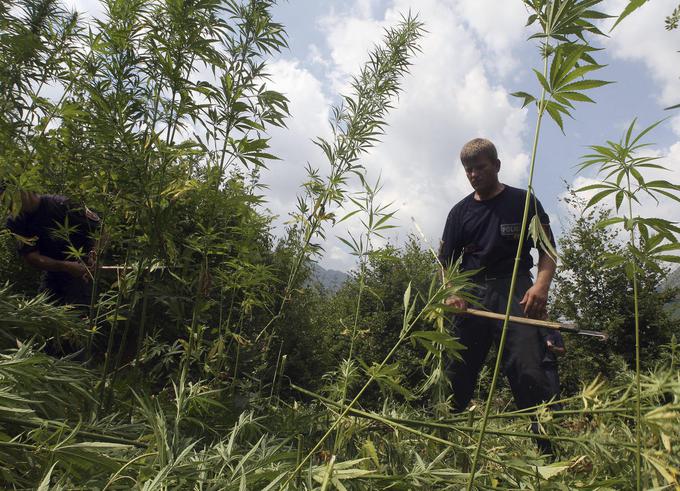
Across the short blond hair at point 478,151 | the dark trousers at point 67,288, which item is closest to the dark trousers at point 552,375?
the short blond hair at point 478,151

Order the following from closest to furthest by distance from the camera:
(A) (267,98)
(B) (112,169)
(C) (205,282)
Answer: (B) (112,169) < (C) (205,282) < (A) (267,98)

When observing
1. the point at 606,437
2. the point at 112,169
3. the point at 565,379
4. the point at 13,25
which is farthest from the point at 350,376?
the point at 565,379

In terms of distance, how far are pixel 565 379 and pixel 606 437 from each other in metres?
12.9

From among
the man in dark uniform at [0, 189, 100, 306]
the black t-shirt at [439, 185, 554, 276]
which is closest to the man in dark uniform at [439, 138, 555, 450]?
the black t-shirt at [439, 185, 554, 276]

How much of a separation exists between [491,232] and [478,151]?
54 cm

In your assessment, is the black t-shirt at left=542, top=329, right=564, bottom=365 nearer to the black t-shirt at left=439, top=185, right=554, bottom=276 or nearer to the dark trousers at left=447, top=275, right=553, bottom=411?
the dark trousers at left=447, top=275, right=553, bottom=411

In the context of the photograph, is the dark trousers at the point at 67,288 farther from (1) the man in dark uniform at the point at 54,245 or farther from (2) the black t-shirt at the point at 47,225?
(2) the black t-shirt at the point at 47,225

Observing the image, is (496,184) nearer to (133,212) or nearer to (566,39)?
(133,212)

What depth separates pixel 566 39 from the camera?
773 millimetres

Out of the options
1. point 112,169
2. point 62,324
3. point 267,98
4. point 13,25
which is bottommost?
point 62,324

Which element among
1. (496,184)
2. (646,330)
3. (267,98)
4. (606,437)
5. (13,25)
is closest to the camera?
(606,437)

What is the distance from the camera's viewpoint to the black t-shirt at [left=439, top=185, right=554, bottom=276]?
2.93 metres

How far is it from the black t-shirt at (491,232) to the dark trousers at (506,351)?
0.44ft

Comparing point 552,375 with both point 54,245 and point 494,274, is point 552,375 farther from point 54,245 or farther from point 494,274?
point 54,245
